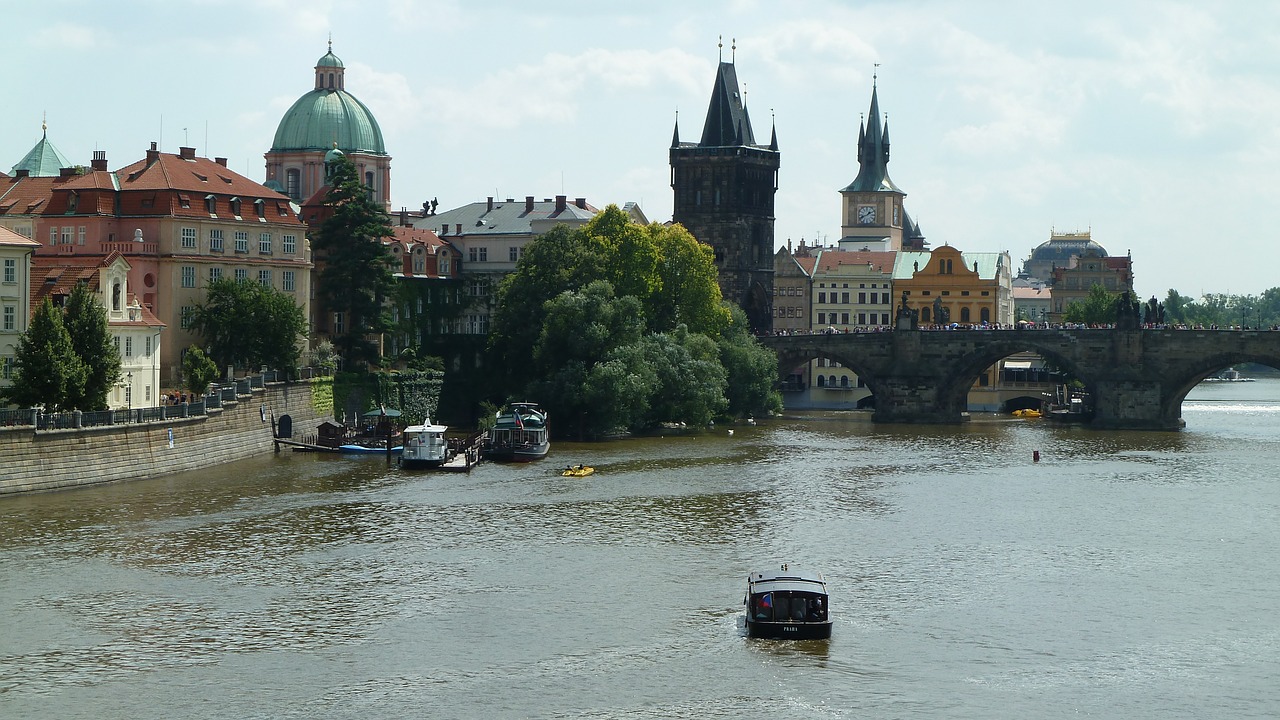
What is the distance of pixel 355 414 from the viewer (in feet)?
406

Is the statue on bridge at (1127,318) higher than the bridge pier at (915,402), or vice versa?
the statue on bridge at (1127,318)

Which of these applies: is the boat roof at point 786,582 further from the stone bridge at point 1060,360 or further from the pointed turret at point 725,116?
the pointed turret at point 725,116

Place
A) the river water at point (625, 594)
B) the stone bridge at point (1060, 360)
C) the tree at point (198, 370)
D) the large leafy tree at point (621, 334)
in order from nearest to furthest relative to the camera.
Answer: the river water at point (625, 594)
the tree at point (198, 370)
the large leafy tree at point (621, 334)
the stone bridge at point (1060, 360)

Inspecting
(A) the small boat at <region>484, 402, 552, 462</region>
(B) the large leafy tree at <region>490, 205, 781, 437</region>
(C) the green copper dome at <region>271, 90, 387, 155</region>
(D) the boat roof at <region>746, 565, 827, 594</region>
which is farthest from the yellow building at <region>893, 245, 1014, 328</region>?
(D) the boat roof at <region>746, 565, 827, 594</region>

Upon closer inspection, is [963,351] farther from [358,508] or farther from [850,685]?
[850,685]

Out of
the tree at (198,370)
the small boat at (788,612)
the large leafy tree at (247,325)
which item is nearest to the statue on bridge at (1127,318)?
the large leafy tree at (247,325)

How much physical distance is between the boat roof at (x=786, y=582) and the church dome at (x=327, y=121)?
12177 centimetres

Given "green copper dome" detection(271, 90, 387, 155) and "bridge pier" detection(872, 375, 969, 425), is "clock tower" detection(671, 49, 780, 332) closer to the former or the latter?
"bridge pier" detection(872, 375, 969, 425)

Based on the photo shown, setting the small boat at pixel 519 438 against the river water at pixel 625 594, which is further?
the small boat at pixel 519 438

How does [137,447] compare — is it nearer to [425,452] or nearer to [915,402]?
[425,452]

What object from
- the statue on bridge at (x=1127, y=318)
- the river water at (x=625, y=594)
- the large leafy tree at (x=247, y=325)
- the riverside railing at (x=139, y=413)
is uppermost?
the statue on bridge at (x=1127, y=318)

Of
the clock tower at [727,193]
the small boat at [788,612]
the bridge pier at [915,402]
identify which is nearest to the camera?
the small boat at [788,612]

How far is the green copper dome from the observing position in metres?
175

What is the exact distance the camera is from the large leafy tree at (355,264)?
5025 inches
